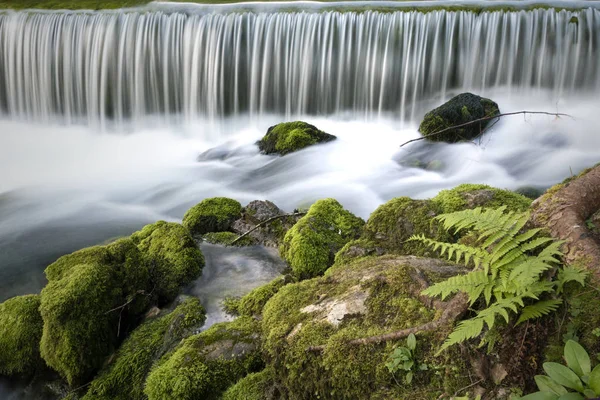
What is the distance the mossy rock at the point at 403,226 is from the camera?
4.01 meters

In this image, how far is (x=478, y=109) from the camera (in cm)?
1020

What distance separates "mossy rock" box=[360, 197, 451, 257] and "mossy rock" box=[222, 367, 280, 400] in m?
1.69

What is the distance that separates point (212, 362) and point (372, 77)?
36.1ft

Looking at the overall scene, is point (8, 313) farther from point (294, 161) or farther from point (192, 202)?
point (294, 161)

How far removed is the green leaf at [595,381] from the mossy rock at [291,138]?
357 inches

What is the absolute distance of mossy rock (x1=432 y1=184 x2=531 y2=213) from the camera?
416 cm

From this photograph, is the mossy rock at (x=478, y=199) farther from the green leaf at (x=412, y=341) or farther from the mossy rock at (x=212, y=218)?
the mossy rock at (x=212, y=218)

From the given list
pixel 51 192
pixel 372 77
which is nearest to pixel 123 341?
pixel 51 192

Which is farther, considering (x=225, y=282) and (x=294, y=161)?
(x=294, y=161)

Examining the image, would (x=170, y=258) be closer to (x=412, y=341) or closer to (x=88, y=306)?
(x=88, y=306)

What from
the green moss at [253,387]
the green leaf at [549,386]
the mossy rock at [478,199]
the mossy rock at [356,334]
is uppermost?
the green leaf at [549,386]

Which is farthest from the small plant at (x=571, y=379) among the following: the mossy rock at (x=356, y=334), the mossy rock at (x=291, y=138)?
the mossy rock at (x=291, y=138)

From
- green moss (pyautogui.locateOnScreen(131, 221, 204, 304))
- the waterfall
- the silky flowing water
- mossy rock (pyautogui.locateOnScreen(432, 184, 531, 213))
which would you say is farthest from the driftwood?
the waterfall

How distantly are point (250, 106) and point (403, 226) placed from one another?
10.4m
